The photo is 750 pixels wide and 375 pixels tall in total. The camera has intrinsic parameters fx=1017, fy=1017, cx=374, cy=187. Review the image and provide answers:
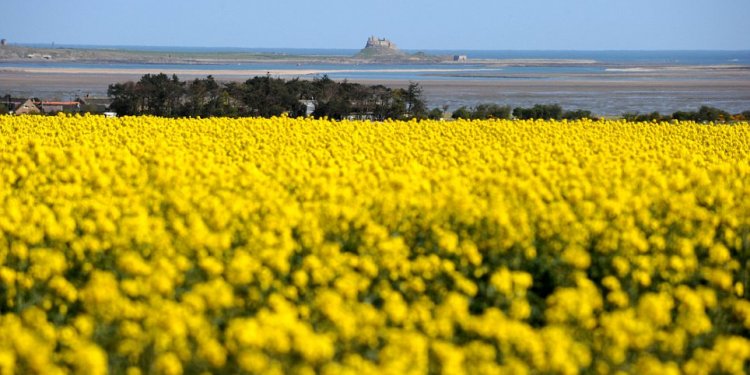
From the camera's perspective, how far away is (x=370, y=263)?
20.2 feet

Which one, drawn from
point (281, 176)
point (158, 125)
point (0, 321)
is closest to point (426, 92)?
point (158, 125)

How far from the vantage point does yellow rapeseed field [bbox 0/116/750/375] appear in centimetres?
474

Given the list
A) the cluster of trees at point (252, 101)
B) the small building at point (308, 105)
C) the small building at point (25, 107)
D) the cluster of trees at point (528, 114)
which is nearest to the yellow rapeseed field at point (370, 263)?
the cluster of trees at point (528, 114)

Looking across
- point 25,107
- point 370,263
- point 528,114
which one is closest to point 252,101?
point 25,107

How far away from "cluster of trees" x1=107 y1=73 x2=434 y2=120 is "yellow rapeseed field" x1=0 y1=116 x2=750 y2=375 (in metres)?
16.8

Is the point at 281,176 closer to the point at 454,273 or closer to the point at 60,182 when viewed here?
the point at 60,182

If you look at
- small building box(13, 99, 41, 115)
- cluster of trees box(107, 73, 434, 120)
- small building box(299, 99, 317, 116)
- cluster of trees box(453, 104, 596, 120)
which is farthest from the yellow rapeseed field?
small building box(13, 99, 41, 115)

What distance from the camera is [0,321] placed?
17.5ft

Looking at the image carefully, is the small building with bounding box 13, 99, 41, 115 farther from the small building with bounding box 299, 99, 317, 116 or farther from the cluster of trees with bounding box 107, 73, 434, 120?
the small building with bounding box 299, 99, 317, 116

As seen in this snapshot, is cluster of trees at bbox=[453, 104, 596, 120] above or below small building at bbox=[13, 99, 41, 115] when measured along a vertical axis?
above

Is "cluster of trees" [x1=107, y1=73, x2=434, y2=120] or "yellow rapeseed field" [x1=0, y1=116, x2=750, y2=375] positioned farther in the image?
"cluster of trees" [x1=107, y1=73, x2=434, y2=120]

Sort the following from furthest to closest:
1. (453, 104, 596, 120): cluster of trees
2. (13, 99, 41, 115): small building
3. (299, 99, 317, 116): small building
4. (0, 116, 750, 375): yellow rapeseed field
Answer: (299, 99, 317, 116): small building, (13, 99, 41, 115): small building, (453, 104, 596, 120): cluster of trees, (0, 116, 750, 375): yellow rapeseed field

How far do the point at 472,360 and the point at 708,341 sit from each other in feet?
6.38

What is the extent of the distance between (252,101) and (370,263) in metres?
24.1
